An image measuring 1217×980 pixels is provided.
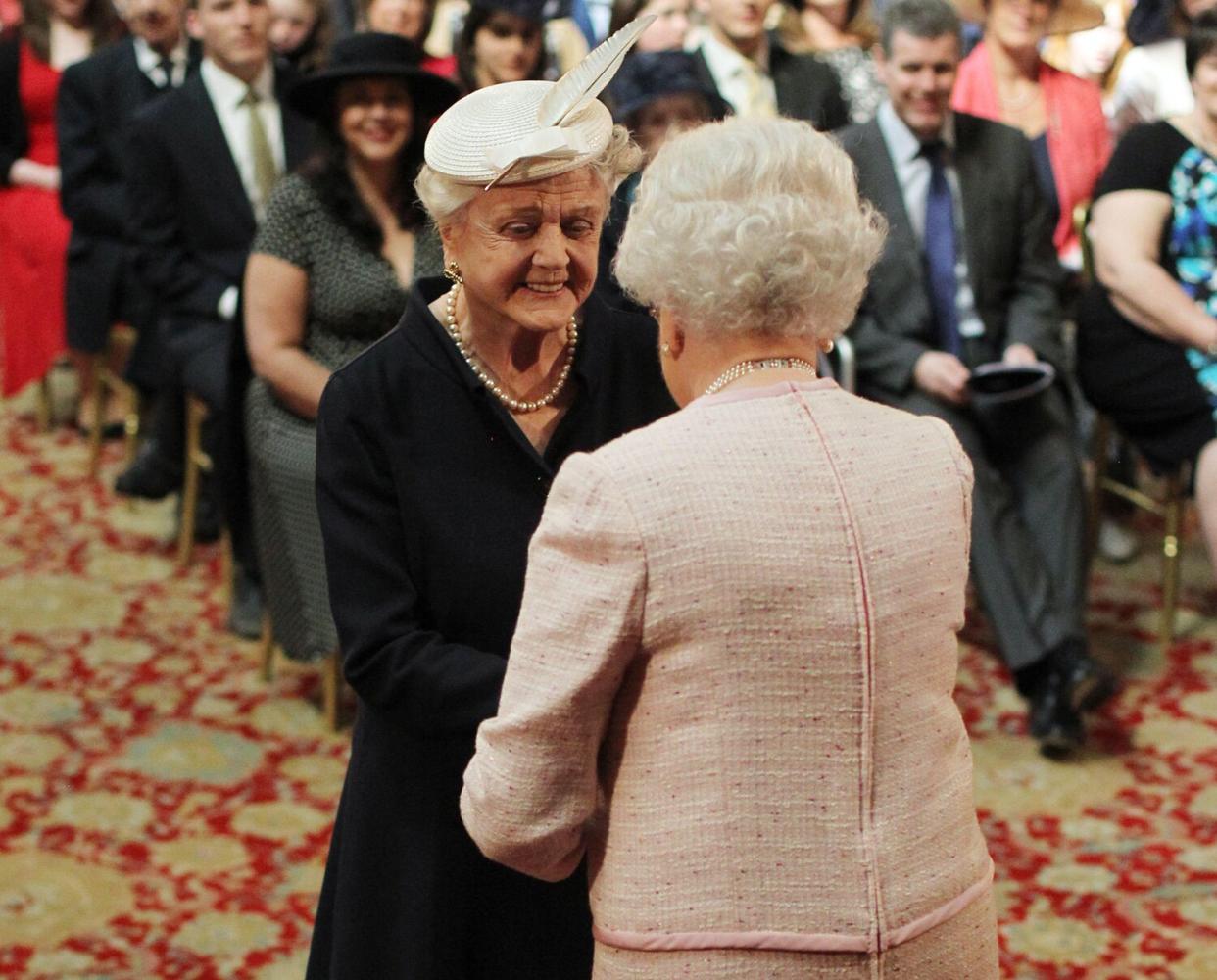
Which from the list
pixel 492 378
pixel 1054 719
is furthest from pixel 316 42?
pixel 492 378

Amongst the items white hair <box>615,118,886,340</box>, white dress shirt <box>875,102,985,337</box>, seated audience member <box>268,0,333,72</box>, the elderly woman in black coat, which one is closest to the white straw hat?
the elderly woman in black coat

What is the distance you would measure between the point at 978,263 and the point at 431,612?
8.85 ft

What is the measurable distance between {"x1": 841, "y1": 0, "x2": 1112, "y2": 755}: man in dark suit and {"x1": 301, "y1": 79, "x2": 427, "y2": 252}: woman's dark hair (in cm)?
111

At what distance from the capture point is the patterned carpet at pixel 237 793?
3.20 m

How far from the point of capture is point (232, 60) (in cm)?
455

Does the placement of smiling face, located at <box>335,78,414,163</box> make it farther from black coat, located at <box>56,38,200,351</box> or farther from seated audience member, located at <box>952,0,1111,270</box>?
seated audience member, located at <box>952,0,1111,270</box>

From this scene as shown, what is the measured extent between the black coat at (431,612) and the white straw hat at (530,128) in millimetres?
199

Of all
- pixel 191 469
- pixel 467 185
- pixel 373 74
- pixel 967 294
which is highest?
pixel 467 185

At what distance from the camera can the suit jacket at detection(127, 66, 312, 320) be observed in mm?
4418

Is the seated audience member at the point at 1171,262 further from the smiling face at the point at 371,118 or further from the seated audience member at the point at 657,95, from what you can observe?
the smiling face at the point at 371,118

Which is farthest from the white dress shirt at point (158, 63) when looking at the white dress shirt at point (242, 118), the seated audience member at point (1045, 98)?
the seated audience member at point (1045, 98)

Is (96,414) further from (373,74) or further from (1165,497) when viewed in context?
(1165,497)

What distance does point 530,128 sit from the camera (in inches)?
71.9

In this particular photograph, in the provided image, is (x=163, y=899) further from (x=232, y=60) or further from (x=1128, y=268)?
(x=1128, y=268)
